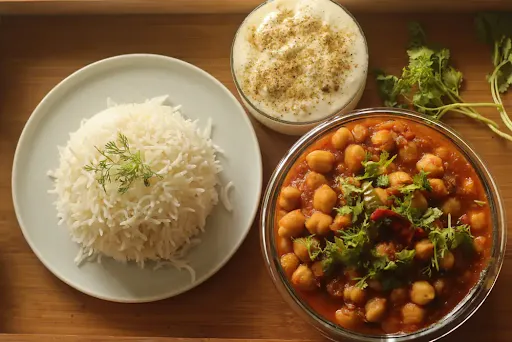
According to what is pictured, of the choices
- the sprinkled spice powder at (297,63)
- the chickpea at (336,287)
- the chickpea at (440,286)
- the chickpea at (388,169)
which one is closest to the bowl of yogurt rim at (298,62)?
the sprinkled spice powder at (297,63)

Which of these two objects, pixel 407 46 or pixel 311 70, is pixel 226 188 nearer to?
pixel 311 70

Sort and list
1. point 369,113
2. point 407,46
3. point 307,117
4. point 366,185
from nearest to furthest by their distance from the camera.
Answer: point 366,185, point 369,113, point 307,117, point 407,46

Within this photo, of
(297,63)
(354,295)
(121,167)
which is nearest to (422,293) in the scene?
(354,295)

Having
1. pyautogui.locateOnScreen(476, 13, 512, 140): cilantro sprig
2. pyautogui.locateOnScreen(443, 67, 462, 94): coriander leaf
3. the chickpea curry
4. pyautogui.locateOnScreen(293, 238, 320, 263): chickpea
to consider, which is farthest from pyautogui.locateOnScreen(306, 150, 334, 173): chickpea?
pyautogui.locateOnScreen(476, 13, 512, 140): cilantro sprig

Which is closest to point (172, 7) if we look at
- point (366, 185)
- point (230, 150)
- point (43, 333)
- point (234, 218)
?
point (230, 150)

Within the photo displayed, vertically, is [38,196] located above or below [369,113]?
below

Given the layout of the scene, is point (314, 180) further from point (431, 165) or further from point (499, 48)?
point (499, 48)

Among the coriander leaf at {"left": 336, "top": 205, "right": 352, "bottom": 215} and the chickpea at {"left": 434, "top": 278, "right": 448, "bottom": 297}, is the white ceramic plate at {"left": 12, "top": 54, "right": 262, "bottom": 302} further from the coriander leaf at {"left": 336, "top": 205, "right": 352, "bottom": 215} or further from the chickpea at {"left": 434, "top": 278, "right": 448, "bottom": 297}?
the chickpea at {"left": 434, "top": 278, "right": 448, "bottom": 297}
